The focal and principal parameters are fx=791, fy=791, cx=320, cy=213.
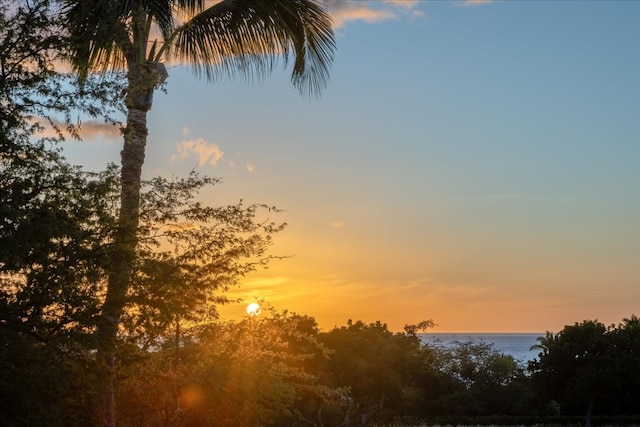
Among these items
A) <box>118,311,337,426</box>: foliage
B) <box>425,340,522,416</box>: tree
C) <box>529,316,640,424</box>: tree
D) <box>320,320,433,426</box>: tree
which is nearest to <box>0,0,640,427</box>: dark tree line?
<box>118,311,337,426</box>: foliage

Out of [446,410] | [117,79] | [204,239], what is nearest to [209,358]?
[204,239]

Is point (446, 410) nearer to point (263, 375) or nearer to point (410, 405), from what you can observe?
point (410, 405)

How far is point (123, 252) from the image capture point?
500 inches

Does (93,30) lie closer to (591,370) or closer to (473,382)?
(591,370)

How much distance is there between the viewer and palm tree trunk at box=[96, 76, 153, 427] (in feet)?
41.2

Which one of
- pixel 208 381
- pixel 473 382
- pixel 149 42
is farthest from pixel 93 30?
pixel 473 382

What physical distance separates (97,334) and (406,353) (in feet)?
70.7

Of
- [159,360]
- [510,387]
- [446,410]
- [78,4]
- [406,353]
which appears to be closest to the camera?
[78,4]

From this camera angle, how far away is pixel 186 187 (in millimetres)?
15320

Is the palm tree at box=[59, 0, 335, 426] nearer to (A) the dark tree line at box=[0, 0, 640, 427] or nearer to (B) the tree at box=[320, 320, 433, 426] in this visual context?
(A) the dark tree line at box=[0, 0, 640, 427]

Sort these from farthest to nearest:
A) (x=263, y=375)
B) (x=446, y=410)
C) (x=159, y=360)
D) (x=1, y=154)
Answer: (x=446, y=410), (x=263, y=375), (x=159, y=360), (x=1, y=154)

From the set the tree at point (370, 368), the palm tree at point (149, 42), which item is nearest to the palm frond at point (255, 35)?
the palm tree at point (149, 42)

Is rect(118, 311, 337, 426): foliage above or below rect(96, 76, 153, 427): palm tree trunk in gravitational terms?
below

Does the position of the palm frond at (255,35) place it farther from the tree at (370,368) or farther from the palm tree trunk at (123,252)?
the tree at (370,368)
